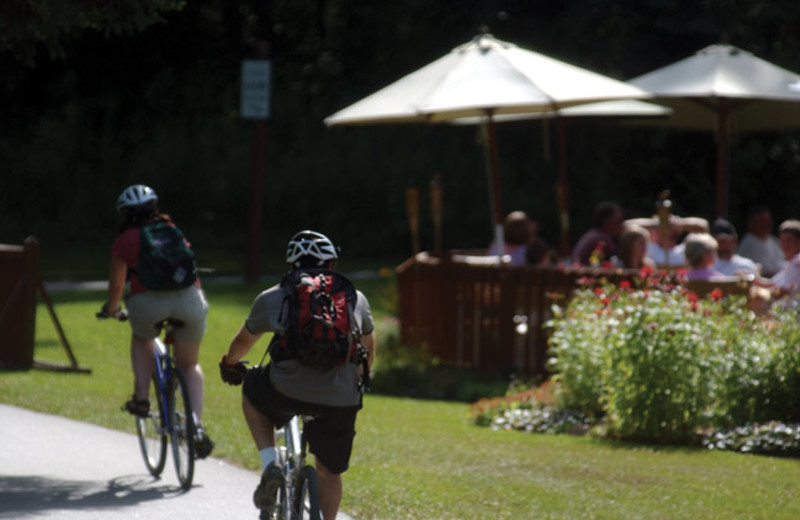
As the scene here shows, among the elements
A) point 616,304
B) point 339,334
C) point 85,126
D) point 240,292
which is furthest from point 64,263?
point 339,334

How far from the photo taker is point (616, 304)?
11734 mm

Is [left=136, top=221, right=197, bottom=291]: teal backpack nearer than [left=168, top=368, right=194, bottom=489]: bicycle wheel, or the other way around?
[left=168, top=368, right=194, bottom=489]: bicycle wheel

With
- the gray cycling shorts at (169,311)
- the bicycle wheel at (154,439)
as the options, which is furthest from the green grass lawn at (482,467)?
the gray cycling shorts at (169,311)

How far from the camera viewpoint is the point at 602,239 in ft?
50.4

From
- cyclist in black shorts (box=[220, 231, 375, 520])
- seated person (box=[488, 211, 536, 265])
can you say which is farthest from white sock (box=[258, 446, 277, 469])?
seated person (box=[488, 211, 536, 265])

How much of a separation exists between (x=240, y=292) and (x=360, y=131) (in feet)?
39.3

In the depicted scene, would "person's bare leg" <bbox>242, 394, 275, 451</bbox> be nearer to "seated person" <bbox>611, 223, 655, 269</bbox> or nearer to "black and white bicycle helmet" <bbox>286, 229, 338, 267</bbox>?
"black and white bicycle helmet" <bbox>286, 229, 338, 267</bbox>

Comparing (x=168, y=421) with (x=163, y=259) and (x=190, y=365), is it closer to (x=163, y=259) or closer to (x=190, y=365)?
(x=190, y=365)

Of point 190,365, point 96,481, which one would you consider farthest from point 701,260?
point 96,481

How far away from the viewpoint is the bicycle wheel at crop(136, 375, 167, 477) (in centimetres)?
909

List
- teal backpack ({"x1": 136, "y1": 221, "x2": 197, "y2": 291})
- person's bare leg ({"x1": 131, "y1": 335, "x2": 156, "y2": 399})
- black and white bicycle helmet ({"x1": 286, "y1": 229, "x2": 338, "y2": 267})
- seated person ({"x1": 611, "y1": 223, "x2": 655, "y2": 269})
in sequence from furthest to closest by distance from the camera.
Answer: seated person ({"x1": 611, "y1": 223, "x2": 655, "y2": 269}) → person's bare leg ({"x1": 131, "y1": 335, "x2": 156, "y2": 399}) → teal backpack ({"x1": 136, "y1": 221, "x2": 197, "y2": 291}) → black and white bicycle helmet ({"x1": 286, "y1": 229, "x2": 338, "y2": 267})

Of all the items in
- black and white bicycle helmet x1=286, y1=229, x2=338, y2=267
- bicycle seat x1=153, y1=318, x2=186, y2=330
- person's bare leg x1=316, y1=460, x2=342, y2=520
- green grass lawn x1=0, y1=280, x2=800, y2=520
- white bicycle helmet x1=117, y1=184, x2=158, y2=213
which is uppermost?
white bicycle helmet x1=117, y1=184, x2=158, y2=213

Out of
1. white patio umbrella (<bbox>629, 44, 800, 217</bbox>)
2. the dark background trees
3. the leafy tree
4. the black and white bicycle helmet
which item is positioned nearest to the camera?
the black and white bicycle helmet

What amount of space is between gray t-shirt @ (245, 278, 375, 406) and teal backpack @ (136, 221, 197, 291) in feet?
8.67
